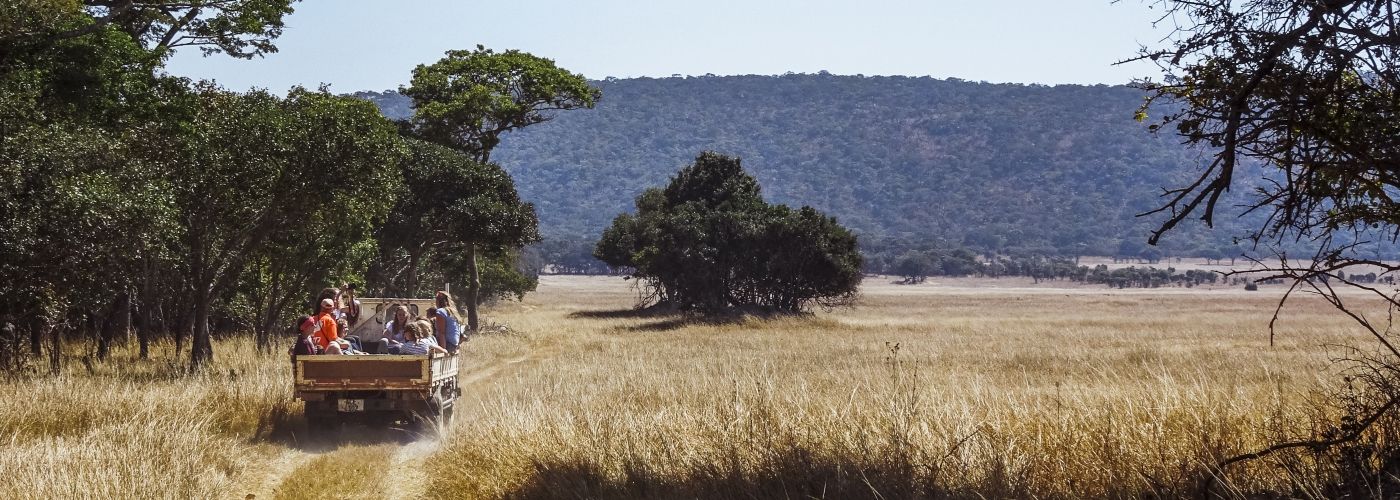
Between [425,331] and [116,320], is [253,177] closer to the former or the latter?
[425,331]

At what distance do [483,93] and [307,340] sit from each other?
28.0 metres

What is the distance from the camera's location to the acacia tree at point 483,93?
140 feet

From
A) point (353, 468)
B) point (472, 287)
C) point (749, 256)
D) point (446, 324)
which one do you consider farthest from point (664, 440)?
point (749, 256)

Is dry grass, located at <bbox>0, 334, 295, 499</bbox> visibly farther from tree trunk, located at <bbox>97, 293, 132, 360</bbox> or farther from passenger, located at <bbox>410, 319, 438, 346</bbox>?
tree trunk, located at <bbox>97, 293, 132, 360</bbox>

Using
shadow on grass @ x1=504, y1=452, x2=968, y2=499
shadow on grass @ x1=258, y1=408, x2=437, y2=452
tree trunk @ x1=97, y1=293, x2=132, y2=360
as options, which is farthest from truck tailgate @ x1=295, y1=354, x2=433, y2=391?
tree trunk @ x1=97, y1=293, x2=132, y2=360

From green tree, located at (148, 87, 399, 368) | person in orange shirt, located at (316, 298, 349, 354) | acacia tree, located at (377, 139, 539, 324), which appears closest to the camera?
person in orange shirt, located at (316, 298, 349, 354)

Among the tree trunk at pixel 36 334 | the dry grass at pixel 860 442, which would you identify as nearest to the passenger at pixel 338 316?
the dry grass at pixel 860 442

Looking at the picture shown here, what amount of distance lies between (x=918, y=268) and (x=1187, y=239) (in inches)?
2756

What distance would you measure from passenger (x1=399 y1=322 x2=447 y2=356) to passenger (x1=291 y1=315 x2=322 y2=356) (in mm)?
1072

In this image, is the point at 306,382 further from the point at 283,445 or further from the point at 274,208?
the point at 274,208

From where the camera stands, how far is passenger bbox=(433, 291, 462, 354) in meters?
16.5

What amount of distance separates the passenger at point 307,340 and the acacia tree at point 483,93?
27095mm

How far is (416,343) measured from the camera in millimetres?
15172

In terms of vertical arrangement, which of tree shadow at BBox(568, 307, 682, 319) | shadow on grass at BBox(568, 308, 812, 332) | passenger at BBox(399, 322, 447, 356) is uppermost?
passenger at BBox(399, 322, 447, 356)
